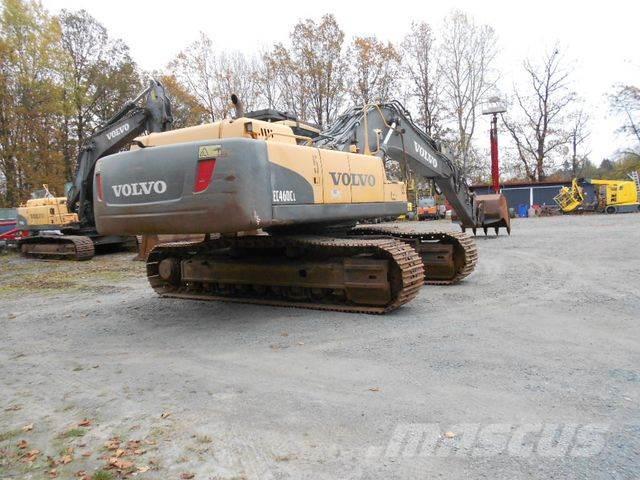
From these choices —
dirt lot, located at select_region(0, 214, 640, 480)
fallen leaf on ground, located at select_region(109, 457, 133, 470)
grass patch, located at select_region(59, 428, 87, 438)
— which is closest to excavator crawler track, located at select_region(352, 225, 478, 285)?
dirt lot, located at select_region(0, 214, 640, 480)

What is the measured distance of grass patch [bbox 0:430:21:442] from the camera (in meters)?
→ 3.52

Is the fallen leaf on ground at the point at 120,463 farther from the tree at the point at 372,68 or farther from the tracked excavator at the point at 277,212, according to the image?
the tree at the point at 372,68

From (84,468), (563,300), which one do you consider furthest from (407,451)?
(563,300)

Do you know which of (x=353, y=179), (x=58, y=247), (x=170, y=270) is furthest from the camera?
(x=58, y=247)

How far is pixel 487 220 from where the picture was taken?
62.0ft

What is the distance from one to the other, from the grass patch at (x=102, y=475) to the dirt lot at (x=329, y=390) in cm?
1

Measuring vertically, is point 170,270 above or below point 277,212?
below

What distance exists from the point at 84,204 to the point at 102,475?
15493mm

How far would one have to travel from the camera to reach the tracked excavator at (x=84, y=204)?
46.5 ft

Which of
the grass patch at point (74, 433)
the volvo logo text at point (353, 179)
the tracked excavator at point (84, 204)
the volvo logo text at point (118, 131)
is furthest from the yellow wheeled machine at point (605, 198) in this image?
the grass patch at point (74, 433)

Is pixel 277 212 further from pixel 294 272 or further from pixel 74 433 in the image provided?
pixel 74 433

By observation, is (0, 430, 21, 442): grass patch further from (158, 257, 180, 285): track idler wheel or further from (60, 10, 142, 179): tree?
(60, 10, 142, 179): tree

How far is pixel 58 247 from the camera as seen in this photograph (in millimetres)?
17219

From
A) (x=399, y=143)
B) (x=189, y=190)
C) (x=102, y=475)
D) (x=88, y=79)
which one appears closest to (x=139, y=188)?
(x=189, y=190)
